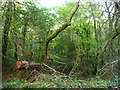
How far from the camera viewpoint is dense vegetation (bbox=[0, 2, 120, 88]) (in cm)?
413

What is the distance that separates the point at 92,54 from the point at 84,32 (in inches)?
58.2

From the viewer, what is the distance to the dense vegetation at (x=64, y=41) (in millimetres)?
4129

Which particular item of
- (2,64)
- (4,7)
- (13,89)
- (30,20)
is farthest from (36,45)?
(13,89)

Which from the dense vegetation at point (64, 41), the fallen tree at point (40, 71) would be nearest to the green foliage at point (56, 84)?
the dense vegetation at point (64, 41)

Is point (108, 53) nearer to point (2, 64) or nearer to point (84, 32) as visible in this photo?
point (84, 32)

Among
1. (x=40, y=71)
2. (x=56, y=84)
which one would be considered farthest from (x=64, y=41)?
(x=40, y=71)

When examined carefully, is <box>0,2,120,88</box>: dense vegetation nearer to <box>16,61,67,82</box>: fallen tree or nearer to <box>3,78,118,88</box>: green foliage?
<box>3,78,118,88</box>: green foliage

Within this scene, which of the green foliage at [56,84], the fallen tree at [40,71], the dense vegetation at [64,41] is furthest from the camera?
the dense vegetation at [64,41]

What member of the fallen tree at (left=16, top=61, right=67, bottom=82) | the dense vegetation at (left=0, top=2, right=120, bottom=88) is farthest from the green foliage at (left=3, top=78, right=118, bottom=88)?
the fallen tree at (left=16, top=61, right=67, bottom=82)

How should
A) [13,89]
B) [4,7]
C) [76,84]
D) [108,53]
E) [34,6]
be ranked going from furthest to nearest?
[108,53]
[34,6]
[4,7]
[76,84]
[13,89]

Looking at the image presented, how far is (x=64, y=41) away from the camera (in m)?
6.99

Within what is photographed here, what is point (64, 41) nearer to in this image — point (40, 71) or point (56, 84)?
point (56, 84)

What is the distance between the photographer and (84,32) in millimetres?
7148

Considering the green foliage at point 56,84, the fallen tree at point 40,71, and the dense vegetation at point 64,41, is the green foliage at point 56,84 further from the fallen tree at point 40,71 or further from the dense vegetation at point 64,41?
the fallen tree at point 40,71
